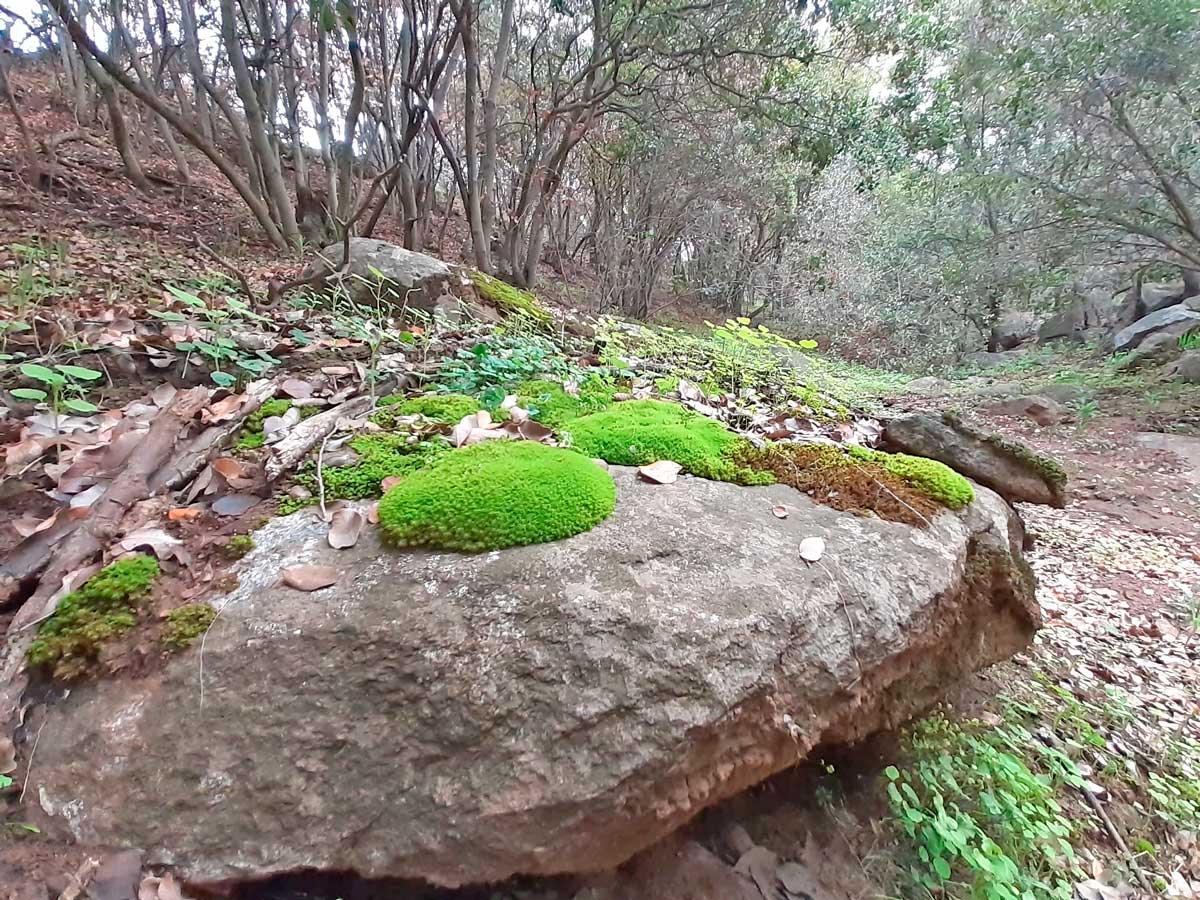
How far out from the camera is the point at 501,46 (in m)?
7.20

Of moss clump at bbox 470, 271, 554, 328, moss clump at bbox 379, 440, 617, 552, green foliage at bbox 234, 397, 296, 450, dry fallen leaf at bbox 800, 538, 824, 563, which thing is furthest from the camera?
moss clump at bbox 470, 271, 554, 328

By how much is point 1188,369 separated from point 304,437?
427 inches

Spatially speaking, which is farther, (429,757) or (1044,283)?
(1044,283)

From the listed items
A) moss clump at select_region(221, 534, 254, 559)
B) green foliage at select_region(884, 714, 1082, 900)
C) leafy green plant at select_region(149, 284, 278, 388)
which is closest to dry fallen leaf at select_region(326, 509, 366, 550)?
moss clump at select_region(221, 534, 254, 559)

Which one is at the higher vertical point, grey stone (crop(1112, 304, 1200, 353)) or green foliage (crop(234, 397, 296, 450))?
grey stone (crop(1112, 304, 1200, 353))

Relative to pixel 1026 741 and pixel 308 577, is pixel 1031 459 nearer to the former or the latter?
pixel 1026 741

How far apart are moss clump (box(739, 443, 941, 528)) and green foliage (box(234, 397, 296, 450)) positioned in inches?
65.7

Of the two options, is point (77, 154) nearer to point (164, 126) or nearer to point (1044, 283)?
point (164, 126)

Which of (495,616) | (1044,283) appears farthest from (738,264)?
(495,616)

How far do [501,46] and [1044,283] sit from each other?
890 centimetres

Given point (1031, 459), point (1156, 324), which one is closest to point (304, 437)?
point (1031, 459)

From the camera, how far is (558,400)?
2.60 meters

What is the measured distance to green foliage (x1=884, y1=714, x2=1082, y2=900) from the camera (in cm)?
164

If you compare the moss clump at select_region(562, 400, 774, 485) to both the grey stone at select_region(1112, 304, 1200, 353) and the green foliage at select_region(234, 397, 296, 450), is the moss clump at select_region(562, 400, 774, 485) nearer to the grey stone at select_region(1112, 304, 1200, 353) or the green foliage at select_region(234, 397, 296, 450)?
the green foliage at select_region(234, 397, 296, 450)
